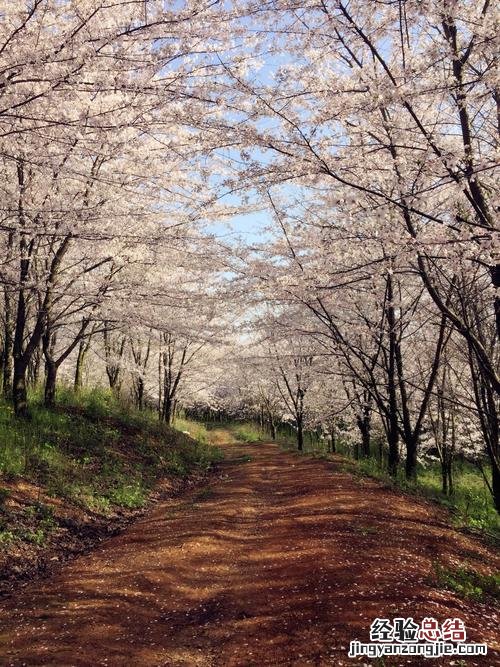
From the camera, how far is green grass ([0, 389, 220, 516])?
7.91m

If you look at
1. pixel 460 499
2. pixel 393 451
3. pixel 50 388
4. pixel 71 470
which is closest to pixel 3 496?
pixel 71 470

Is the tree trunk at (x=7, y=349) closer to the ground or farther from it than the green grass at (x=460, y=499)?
farther from it

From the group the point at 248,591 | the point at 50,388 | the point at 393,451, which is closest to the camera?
the point at 248,591

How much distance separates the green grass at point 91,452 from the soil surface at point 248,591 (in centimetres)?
136

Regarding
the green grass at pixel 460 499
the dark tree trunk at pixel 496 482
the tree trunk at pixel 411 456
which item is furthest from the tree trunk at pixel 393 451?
the dark tree trunk at pixel 496 482

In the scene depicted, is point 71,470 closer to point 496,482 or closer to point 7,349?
point 7,349

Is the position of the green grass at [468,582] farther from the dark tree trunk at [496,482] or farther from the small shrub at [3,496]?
the small shrub at [3,496]

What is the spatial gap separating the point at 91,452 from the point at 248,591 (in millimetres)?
6486

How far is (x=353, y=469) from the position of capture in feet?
38.8

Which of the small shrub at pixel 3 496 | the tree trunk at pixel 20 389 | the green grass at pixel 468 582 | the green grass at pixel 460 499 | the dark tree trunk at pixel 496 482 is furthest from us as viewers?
the tree trunk at pixel 20 389

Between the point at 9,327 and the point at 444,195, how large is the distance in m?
13.5

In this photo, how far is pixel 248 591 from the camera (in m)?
4.71

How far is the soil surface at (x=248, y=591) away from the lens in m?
3.47

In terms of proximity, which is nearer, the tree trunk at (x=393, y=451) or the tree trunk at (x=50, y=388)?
the tree trunk at (x=393, y=451)
